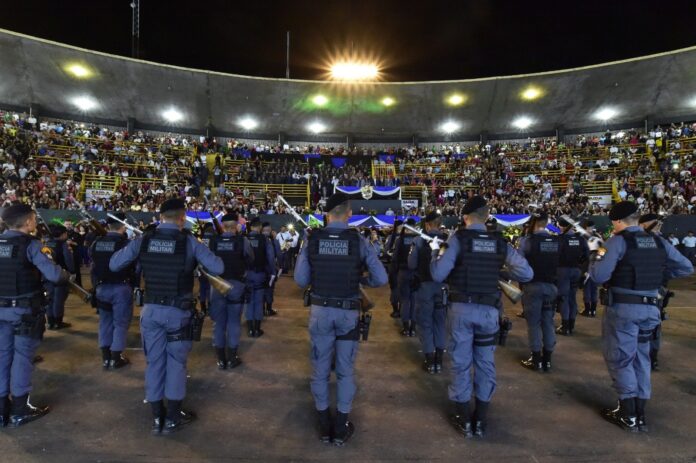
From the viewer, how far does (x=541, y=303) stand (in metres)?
5.86

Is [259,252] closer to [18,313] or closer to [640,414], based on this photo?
[18,313]

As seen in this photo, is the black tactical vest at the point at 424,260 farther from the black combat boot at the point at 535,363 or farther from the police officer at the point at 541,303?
the black combat boot at the point at 535,363

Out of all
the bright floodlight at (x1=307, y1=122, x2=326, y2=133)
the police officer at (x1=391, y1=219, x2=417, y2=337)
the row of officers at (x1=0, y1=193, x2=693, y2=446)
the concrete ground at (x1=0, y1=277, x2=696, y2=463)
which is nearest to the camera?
the concrete ground at (x1=0, y1=277, x2=696, y2=463)

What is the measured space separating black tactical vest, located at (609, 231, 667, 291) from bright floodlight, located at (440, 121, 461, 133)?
2861cm

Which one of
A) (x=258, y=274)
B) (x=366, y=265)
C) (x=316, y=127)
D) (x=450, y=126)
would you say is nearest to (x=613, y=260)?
(x=366, y=265)

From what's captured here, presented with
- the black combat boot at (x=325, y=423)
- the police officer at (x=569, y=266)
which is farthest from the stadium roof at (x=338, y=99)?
the black combat boot at (x=325, y=423)

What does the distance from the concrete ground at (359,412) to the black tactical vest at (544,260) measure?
134 centimetres

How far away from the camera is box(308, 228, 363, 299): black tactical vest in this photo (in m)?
4.02

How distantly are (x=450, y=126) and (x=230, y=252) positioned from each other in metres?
28.6

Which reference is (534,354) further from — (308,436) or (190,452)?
(190,452)

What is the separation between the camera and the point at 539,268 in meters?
6.01

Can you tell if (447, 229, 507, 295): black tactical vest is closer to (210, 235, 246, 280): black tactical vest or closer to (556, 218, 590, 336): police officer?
(210, 235, 246, 280): black tactical vest

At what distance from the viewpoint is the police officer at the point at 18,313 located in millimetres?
4176

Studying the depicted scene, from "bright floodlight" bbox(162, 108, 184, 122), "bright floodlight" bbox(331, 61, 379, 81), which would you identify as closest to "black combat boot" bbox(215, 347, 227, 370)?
"bright floodlight" bbox(162, 108, 184, 122)
